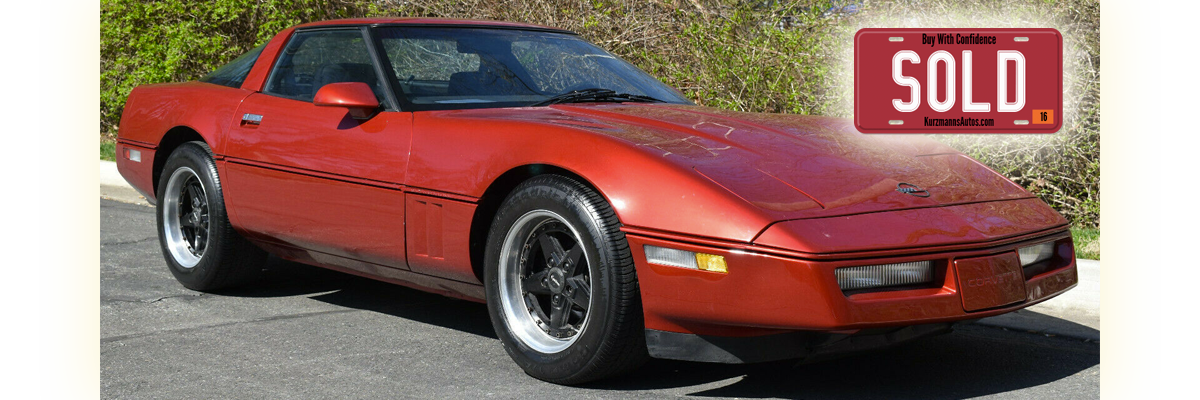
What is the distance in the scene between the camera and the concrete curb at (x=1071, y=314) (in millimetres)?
4816

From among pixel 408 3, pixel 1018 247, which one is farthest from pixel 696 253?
pixel 408 3

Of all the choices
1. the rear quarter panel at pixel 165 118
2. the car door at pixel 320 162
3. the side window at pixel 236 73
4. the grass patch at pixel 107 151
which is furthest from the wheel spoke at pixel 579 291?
the grass patch at pixel 107 151

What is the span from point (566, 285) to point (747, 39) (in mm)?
4942

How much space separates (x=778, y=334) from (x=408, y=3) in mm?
8218

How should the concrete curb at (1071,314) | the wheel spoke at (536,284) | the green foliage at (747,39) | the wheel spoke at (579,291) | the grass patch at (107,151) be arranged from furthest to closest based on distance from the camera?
the grass patch at (107,151) < the green foliage at (747,39) < the concrete curb at (1071,314) < the wheel spoke at (536,284) < the wheel spoke at (579,291)

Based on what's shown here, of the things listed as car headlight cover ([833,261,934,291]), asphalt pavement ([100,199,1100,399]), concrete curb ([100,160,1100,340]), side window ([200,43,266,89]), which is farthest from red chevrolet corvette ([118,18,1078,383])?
concrete curb ([100,160,1100,340])

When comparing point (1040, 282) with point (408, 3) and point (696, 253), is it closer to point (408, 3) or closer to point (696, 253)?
point (696, 253)

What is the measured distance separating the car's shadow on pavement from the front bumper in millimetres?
335

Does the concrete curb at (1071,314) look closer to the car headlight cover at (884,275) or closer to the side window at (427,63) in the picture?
the car headlight cover at (884,275)

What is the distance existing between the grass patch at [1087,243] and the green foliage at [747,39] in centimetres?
23

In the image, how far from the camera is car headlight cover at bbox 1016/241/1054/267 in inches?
146

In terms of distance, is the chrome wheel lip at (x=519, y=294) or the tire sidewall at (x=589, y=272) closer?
the tire sidewall at (x=589, y=272)

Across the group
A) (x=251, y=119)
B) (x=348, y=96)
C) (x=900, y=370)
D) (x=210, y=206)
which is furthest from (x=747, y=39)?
(x=900, y=370)

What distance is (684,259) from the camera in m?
3.47
